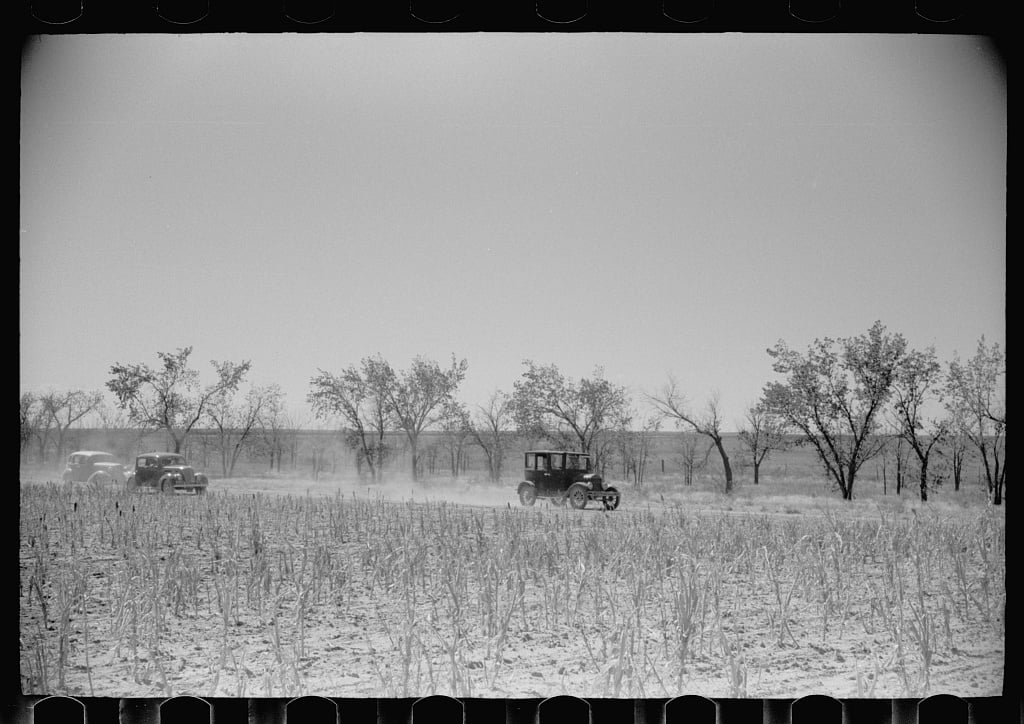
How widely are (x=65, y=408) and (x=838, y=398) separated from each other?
576 cm

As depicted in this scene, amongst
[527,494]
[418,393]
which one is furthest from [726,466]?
[418,393]

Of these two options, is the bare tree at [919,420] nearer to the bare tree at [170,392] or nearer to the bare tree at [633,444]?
the bare tree at [633,444]

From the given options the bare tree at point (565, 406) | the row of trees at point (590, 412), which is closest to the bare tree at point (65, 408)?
the row of trees at point (590, 412)

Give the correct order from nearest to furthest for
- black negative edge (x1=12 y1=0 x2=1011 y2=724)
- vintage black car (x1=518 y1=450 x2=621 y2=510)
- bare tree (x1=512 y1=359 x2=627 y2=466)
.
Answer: black negative edge (x1=12 y1=0 x2=1011 y2=724)
bare tree (x1=512 y1=359 x2=627 y2=466)
vintage black car (x1=518 y1=450 x2=621 y2=510)

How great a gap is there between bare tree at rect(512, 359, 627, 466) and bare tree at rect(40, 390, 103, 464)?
2.86 m

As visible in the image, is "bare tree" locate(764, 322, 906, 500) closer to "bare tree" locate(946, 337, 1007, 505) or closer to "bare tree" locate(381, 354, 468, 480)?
"bare tree" locate(946, 337, 1007, 505)

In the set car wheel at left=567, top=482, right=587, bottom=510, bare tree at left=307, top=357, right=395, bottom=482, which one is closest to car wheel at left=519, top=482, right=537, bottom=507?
car wheel at left=567, top=482, right=587, bottom=510

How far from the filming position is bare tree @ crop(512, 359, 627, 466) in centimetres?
557

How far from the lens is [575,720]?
6.33ft

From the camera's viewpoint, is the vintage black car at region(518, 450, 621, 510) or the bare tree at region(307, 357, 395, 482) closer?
the bare tree at region(307, 357, 395, 482)

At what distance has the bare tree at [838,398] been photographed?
18.0 feet
